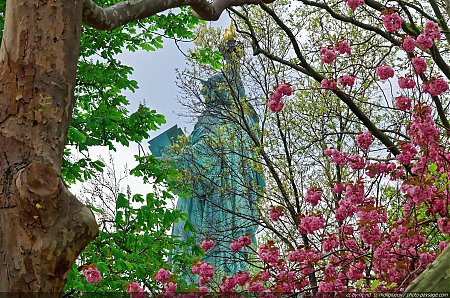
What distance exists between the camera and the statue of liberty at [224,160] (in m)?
8.51

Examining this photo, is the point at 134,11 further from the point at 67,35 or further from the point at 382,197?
the point at 382,197

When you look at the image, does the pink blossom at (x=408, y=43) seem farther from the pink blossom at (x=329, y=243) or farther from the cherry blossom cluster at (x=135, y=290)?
the cherry blossom cluster at (x=135, y=290)

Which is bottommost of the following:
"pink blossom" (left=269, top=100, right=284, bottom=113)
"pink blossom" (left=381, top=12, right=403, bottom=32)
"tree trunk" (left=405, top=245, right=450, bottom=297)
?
"tree trunk" (left=405, top=245, right=450, bottom=297)

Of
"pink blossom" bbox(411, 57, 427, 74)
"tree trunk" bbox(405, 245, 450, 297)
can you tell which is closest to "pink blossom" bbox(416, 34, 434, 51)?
"pink blossom" bbox(411, 57, 427, 74)

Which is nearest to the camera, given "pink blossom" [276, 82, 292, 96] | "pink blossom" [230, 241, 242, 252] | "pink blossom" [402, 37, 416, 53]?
"pink blossom" [402, 37, 416, 53]

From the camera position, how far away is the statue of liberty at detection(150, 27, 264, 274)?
8508mm

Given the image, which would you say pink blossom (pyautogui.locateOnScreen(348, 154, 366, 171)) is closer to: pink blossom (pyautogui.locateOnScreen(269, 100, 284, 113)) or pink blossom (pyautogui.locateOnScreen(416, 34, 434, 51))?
pink blossom (pyautogui.locateOnScreen(269, 100, 284, 113))

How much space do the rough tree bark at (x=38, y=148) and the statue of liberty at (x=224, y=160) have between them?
21.0 feet

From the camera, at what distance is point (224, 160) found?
28.2 feet

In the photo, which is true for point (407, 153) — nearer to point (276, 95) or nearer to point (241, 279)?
point (276, 95)

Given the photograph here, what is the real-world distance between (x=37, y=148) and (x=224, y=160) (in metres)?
6.85

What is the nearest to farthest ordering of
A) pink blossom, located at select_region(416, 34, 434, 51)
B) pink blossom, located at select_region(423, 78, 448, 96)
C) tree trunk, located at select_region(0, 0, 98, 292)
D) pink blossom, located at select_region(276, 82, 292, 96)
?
tree trunk, located at select_region(0, 0, 98, 292), pink blossom, located at select_region(423, 78, 448, 96), pink blossom, located at select_region(416, 34, 434, 51), pink blossom, located at select_region(276, 82, 292, 96)

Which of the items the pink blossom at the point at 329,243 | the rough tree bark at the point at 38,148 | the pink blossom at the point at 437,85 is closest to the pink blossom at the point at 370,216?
the pink blossom at the point at 329,243

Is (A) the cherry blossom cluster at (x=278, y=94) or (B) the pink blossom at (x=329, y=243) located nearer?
(B) the pink blossom at (x=329, y=243)
